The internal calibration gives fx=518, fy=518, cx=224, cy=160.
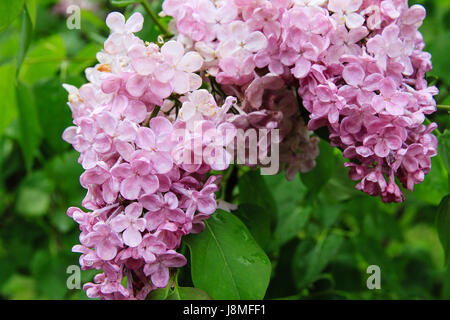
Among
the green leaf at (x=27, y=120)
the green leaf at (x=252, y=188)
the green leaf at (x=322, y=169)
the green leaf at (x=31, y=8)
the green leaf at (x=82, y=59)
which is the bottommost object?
the green leaf at (x=252, y=188)

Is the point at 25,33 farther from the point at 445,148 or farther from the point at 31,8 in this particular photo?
the point at 445,148

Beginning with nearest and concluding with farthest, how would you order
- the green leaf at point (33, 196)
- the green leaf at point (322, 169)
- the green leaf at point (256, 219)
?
the green leaf at point (256, 219) → the green leaf at point (322, 169) → the green leaf at point (33, 196)

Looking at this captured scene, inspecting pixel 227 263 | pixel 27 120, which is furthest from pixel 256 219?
pixel 27 120

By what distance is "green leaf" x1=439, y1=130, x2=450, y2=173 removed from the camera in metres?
0.86

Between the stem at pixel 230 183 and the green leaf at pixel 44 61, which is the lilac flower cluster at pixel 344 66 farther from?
the green leaf at pixel 44 61

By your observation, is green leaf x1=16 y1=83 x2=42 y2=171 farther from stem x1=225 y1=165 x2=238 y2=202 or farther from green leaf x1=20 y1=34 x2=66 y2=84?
stem x1=225 y1=165 x2=238 y2=202

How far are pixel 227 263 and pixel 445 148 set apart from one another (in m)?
0.43

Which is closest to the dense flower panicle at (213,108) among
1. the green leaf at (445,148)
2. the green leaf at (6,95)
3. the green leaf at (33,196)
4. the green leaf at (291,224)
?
the green leaf at (445,148)

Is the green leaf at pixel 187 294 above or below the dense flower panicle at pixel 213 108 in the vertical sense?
below

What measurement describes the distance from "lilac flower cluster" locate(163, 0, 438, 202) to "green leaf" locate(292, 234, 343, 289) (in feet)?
2.05

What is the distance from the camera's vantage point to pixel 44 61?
1.36 meters

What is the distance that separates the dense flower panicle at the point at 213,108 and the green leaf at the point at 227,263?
0.08ft

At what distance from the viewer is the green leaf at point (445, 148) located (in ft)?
2.84
